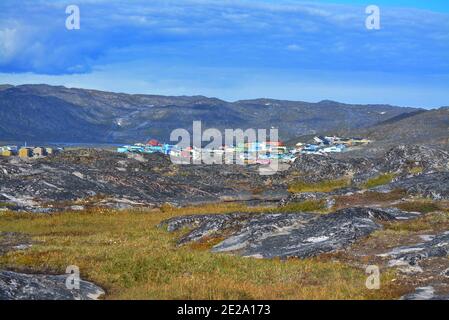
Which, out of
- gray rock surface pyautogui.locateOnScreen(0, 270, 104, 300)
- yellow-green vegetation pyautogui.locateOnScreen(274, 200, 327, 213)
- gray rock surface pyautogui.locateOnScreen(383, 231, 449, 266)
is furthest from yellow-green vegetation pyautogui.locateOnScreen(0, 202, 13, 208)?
gray rock surface pyautogui.locateOnScreen(383, 231, 449, 266)

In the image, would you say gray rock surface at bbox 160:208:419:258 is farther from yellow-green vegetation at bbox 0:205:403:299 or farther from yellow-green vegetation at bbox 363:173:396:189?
yellow-green vegetation at bbox 363:173:396:189

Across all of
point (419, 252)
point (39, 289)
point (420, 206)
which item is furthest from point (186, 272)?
point (420, 206)

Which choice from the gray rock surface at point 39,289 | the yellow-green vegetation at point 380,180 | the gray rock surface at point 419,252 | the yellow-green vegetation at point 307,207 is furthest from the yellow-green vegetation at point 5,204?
the gray rock surface at point 419,252

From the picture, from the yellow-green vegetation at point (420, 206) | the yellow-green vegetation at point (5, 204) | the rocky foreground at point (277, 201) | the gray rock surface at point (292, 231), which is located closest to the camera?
the rocky foreground at point (277, 201)

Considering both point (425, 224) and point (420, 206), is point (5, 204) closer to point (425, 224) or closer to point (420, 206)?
point (420, 206)

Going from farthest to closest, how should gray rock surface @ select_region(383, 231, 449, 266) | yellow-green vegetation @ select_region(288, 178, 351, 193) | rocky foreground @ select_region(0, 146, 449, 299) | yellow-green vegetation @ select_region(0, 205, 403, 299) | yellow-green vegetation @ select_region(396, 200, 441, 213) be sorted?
yellow-green vegetation @ select_region(288, 178, 351, 193) < yellow-green vegetation @ select_region(396, 200, 441, 213) < rocky foreground @ select_region(0, 146, 449, 299) < gray rock surface @ select_region(383, 231, 449, 266) < yellow-green vegetation @ select_region(0, 205, 403, 299)

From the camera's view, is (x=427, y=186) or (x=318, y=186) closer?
(x=427, y=186)

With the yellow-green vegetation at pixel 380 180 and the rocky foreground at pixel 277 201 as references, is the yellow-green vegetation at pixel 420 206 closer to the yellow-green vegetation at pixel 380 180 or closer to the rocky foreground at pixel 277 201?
the rocky foreground at pixel 277 201
